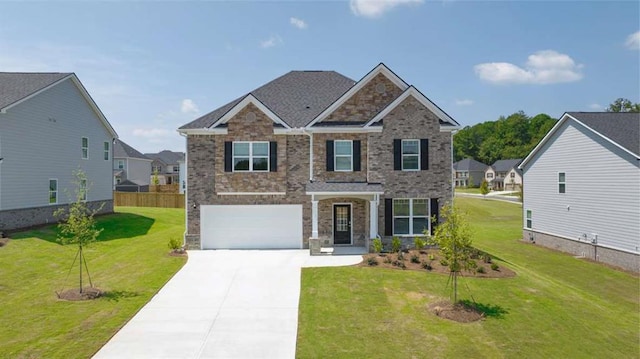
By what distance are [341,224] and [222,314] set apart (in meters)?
9.31

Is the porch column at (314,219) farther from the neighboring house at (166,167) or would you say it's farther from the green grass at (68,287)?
the neighboring house at (166,167)

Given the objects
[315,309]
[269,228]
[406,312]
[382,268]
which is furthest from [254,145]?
[406,312]

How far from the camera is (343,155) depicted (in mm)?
19078

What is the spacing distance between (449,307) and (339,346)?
4.18 meters

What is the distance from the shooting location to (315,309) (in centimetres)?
1163

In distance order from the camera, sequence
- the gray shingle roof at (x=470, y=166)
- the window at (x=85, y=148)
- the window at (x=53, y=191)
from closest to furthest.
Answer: the window at (x=53, y=191) → the window at (x=85, y=148) → the gray shingle roof at (x=470, y=166)

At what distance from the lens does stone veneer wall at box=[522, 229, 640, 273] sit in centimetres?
1777

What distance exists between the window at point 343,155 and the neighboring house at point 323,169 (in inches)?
2.0

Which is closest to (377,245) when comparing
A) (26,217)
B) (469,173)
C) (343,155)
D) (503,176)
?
(343,155)

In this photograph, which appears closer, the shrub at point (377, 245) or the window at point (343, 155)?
the shrub at point (377, 245)

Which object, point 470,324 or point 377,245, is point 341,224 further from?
point 470,324

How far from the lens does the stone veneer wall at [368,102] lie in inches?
757

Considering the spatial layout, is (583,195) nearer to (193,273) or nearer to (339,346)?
(339,346)

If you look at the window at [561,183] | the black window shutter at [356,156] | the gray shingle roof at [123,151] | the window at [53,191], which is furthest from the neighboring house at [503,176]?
the window at [53,191]
